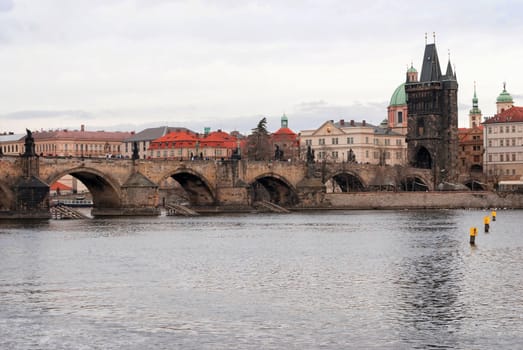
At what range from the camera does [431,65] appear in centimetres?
13125

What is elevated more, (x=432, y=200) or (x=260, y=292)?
(x=432, y=200)

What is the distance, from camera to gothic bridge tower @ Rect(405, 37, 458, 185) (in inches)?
5138

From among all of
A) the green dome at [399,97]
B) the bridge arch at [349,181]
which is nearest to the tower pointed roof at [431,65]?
the bridge arch at [349,181]

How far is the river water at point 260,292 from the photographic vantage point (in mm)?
24594

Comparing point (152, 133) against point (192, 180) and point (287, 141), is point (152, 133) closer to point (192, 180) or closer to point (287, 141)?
point (287, 141)

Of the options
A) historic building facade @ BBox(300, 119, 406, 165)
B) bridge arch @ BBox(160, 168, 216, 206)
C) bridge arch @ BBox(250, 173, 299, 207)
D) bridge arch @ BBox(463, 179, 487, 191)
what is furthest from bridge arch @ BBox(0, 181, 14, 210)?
historic building facade @ BBox(300, 119, 406, 165)

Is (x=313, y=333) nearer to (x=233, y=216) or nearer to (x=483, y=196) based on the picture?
(x=233, y=216)

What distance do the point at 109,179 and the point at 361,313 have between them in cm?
5561

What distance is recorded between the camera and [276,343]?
23.9m

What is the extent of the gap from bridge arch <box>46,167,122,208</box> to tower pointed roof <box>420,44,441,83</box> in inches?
2291

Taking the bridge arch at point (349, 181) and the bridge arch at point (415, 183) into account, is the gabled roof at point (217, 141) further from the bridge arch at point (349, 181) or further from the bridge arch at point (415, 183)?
the bridge arch at point (349, 181)

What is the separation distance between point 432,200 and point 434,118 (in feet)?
102

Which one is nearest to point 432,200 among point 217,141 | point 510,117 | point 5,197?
point 5,197

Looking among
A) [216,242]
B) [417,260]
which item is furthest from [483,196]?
[417,260]
